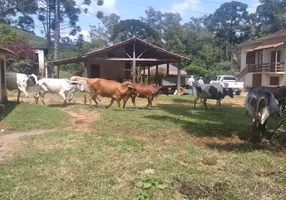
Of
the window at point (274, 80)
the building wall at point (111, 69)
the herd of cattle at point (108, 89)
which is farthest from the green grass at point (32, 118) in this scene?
the window at point (274, 80)

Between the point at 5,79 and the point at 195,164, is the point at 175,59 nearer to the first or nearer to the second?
the point at 5,79

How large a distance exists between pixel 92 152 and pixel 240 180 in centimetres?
301

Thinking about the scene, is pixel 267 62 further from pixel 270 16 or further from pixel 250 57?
pixel 270 16

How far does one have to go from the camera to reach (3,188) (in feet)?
16.3

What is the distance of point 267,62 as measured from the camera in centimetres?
3241

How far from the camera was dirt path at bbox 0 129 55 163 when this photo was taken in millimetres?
6797

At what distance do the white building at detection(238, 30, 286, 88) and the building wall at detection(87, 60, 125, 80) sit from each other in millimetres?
14169

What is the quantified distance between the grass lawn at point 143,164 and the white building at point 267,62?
75.8 feet

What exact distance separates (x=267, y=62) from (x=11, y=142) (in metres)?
29.4

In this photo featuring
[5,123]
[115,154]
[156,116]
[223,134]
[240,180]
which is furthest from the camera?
[156,116]

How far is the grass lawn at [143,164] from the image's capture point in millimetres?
4934

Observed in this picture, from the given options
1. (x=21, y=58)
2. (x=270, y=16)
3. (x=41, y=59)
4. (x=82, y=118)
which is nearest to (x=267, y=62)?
(x=270, y=16)

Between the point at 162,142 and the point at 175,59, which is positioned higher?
the point at 175,59

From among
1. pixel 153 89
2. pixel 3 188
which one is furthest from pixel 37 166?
pixel 153 89
